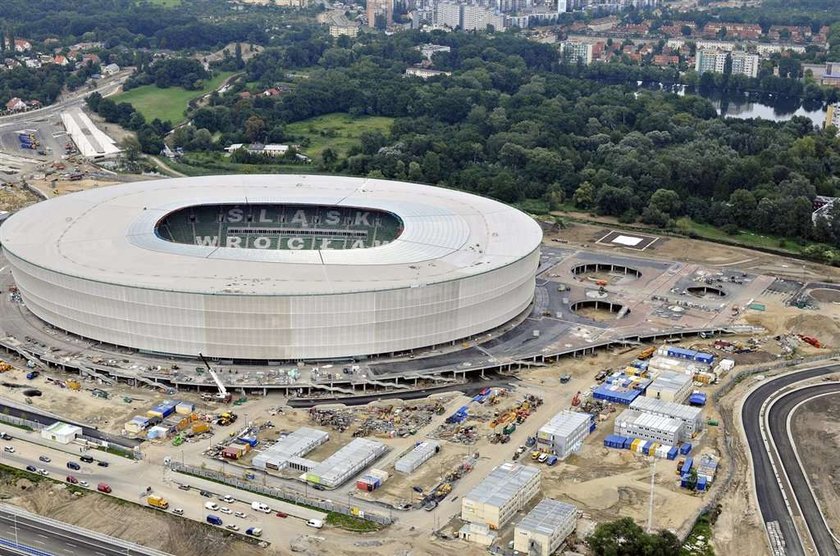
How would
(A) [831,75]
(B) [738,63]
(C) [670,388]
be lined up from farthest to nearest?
(B) [738,63] < (A) [831,75] < (C) [670,388]

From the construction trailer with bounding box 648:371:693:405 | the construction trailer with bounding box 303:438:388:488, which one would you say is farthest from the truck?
the construction trailer with bounding box 648:371:693:405

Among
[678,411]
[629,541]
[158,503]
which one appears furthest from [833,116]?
[158,503]

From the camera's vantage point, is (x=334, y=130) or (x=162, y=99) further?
(x=162, y=99)

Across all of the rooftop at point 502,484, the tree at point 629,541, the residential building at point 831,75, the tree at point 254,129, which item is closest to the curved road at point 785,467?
the tree at point 629,541

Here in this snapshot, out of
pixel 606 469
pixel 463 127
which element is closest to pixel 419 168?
pixel 463 127

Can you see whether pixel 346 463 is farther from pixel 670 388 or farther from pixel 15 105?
pixel 15 105

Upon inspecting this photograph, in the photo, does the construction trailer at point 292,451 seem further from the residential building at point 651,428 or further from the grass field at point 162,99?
the grass field at point 162,99
